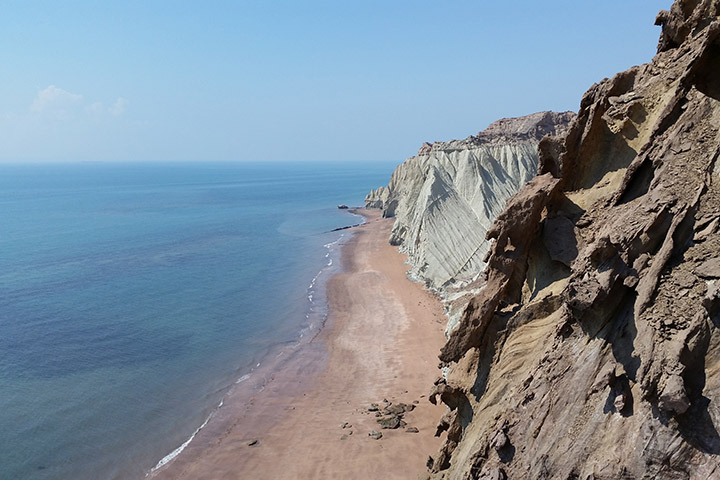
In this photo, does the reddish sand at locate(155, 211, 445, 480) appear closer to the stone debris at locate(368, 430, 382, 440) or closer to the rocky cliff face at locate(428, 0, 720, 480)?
the stone debris at locate(368, 430, 382, 440)

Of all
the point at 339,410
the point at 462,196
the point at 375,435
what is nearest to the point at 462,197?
the point at 462,196

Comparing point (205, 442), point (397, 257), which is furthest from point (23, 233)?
point (205, 442)

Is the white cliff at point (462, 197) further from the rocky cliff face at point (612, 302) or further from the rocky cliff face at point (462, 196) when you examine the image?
the rocky cliff face at point (612, 302)

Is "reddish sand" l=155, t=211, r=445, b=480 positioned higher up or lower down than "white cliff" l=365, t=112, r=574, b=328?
lower down

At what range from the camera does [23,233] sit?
3282 inches

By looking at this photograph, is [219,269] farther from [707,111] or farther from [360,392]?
[707,111]

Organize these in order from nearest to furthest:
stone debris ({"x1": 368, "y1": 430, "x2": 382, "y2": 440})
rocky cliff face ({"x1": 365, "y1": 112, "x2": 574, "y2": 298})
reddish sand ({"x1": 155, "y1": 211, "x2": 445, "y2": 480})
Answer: reddish sand ({"x1": 155, "y1": 211, "x2": 445, "y2": 480}) → stone debris ({"x1": 368, "y1": 430, "x2": 382, "y2": 440}) → rocky cliff face ({"x1": 365, "y1": 112, "x2": 574, "y2": 298})

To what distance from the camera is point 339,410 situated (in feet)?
85.7

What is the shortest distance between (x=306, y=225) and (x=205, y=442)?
237 feet

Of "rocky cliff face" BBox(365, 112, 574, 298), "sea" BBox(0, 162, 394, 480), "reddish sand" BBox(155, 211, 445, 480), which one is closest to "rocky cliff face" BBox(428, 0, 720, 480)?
"reddish sand" BBox(155, 211, 445, 480)

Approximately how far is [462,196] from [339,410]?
37.1m

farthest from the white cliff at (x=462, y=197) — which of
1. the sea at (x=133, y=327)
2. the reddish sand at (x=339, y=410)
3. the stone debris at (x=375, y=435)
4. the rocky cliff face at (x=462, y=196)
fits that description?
the stone debris at (x=375, y=435)

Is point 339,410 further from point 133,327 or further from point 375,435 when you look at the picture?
point 133,327

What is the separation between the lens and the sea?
2556 centimetres
